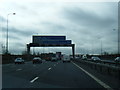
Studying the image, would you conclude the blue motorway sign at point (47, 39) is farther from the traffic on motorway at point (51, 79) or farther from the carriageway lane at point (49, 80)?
the carriageway lane at point (49, 80)

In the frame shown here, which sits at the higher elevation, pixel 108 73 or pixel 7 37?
pixel 7 37

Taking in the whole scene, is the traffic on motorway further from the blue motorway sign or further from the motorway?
the blue motorway sign

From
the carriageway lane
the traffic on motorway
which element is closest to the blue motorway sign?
the traffic on motorway

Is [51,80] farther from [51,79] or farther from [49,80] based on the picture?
[51,79]

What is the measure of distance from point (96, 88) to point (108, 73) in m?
8.10

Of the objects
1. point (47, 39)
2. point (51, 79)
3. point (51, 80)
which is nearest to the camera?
point (51, 80)

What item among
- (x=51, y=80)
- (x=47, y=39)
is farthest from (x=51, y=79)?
(x=47, y=39)

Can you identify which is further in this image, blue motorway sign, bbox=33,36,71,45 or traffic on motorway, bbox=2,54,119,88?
blue motorway sign, bbox=33,36,71,45

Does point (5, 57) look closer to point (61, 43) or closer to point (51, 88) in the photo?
point (61, 43)

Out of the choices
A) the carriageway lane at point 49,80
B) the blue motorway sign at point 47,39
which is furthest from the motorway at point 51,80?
the blue motorway sign at point 47,39

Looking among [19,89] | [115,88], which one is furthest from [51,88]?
[115,88]

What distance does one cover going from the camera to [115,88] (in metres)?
11.5

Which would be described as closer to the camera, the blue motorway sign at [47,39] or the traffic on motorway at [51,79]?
the traffic on motorway at [51,79]

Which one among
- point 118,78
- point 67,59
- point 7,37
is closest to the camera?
point 118,78
